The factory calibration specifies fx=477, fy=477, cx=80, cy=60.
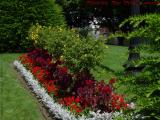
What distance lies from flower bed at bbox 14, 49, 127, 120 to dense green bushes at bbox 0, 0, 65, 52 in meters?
6.49

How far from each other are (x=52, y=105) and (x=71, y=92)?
0.91 m

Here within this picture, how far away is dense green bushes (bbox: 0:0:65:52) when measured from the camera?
24312mm

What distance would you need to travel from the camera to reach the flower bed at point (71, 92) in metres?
11.4

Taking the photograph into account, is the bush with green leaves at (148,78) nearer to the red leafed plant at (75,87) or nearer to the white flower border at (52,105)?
the red leafed plant at (75,87)

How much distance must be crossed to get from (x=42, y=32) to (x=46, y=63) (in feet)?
10.7

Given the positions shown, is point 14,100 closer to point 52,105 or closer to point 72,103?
point 52,105

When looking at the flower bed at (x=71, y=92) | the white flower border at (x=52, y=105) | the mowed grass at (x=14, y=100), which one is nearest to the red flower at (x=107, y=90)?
the flower bed at (x=71, y=92)

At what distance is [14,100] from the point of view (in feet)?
46.3

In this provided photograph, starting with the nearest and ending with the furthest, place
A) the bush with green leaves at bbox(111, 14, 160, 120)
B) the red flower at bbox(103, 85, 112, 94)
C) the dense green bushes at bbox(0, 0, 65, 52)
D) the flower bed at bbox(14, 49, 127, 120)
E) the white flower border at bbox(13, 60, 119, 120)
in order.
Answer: the bush with green leaves at bbox(111, 14, 160, 120), the white flower border at bbox(13, 60, 119, 120), the flower bed at bbox(14, 49, 127, 120), the red flower at bbox(103, 85, 112, 94), the dense green bushes at bbox(0, 0, 65, 52)

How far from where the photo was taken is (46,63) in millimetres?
17375

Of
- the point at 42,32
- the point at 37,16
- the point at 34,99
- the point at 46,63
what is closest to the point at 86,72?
the point at 34,99

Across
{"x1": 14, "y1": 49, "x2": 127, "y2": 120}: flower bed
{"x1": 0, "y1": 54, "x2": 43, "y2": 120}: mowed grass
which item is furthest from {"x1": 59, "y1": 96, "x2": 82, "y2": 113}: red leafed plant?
{"x1": 0, "y1": 54, "x2": 43, "y2": 120}: mowed grass

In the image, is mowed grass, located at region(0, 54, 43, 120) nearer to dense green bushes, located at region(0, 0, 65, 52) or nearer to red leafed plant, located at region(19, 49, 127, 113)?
red leafed plant, located at region(19, 49, 127, 113)

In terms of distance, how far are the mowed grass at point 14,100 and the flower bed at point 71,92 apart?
36 centimetres
